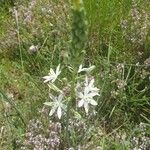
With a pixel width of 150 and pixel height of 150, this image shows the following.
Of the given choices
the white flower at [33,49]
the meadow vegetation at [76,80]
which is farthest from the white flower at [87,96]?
the white flower at [33,49]

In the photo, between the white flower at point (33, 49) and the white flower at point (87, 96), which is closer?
the white flower at point (87, 96)

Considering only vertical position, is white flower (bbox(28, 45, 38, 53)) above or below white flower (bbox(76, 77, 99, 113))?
above

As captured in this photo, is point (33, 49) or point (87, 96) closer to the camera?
point (87, 96)

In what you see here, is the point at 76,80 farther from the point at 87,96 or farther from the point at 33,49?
the point at 33,49

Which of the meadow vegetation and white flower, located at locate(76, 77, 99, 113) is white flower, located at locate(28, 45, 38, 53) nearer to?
the meadow vegetation

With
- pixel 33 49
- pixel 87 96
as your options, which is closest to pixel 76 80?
pixel 87 96

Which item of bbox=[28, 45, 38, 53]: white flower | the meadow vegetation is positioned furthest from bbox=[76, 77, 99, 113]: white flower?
bbox=[28, 45, 38, 53]: white flower

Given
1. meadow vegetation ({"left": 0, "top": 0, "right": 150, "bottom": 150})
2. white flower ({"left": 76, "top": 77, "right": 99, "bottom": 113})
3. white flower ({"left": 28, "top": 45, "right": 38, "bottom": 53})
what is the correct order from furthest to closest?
white flower ({"left": 28, "top": 45, "right": 38, "bottom": 53}) → meadow vegetation ({"left": 0, "top": 0, "right": 150, "bottom": 150}) → white flower ({"left": 76, "top": 77, "right": 99, "bottom": 113})

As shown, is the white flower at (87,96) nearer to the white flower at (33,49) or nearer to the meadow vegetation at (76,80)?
the meadow vegetation at (76,80)
